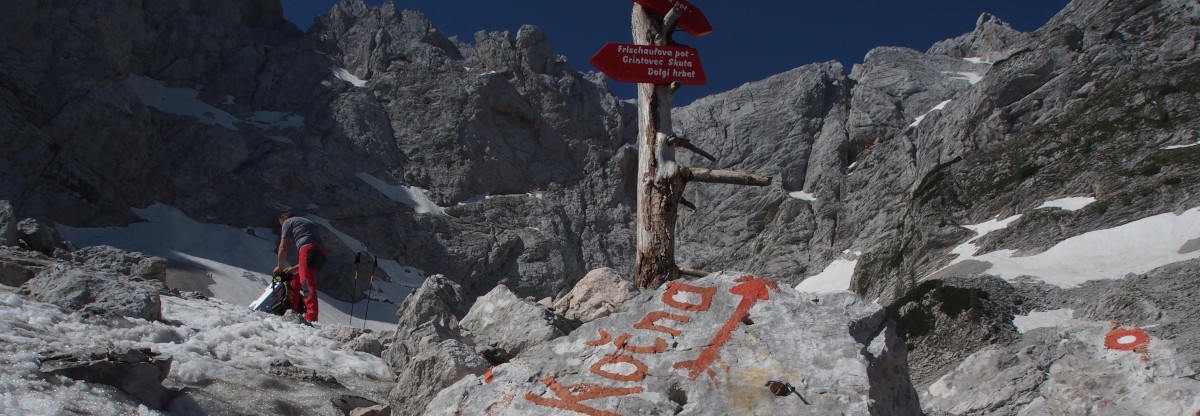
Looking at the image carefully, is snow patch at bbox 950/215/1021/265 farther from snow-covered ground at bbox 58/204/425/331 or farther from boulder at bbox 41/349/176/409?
boulder at bbox 41/349/176/409

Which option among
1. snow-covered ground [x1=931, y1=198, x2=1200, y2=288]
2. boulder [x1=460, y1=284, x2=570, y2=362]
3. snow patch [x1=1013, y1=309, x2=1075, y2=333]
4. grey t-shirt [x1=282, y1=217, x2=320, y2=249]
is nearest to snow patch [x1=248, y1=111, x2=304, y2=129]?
snow-covered ground [x1=931, y1=198, x2=1200, y2=288]

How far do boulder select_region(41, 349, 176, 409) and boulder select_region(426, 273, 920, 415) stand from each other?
6.02ft

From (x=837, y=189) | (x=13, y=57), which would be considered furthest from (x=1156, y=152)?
(x=13, y=57)

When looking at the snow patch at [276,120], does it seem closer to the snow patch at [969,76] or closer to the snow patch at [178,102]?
the snow patch at [178,102]

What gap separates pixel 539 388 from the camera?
16.5 ft

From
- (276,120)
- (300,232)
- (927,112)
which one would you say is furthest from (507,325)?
(927,112)

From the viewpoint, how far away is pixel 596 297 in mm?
11266

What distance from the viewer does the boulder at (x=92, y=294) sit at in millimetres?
7926

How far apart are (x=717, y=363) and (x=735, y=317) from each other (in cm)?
44

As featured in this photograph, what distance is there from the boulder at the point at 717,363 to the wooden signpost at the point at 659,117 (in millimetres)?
4714

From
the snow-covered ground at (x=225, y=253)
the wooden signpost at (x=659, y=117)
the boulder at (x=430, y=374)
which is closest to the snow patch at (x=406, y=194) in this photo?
the snow-covered ground at (x=225, y=253)

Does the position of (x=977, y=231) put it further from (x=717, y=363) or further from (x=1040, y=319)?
(x=717, y=363)

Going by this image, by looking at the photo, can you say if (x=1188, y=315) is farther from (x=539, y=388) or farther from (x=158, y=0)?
(x=158, y=0)

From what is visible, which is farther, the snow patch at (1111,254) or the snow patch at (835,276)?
the snow patch at (835,276)
